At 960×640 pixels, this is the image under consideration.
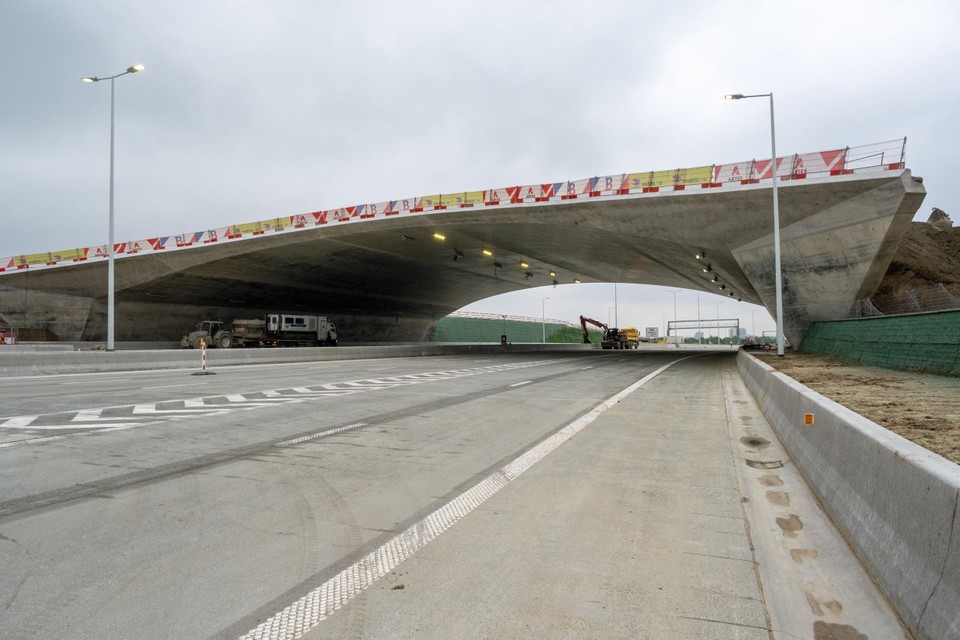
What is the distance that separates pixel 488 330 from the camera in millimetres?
97750

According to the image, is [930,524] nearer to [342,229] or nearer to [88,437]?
[88,437]

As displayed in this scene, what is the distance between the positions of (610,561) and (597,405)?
27.3ft

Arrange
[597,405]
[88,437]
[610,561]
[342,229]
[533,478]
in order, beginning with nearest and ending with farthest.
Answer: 1. [610,561]
2. [533,478]
3. [88,437]
4. [597,405]
5. [342,229]

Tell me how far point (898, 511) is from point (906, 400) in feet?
22.9

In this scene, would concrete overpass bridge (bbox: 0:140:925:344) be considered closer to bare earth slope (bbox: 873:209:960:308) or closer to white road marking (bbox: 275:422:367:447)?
bare earth slope (bbox: 873:209:960:308)

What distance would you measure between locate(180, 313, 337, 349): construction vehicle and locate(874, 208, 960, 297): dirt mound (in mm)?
42015

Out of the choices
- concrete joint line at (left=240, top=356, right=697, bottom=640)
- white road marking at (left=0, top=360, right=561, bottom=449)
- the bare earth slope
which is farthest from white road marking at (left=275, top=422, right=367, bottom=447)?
the bare earth slope

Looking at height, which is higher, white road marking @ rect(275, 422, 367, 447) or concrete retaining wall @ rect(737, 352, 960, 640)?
concrete retaining wall @ rect(737, 352, 960, 640)

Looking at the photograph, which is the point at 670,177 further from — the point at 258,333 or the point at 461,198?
the point at 258,333

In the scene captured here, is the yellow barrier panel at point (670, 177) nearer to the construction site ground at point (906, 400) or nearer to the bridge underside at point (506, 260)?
the bridge underside at point (506, 260)

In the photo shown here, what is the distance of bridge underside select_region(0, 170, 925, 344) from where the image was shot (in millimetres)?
24812

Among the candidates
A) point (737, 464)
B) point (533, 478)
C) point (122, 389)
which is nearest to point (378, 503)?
point (533, 478)

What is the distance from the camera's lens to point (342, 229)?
115ft

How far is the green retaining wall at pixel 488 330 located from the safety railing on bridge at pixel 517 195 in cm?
4608
